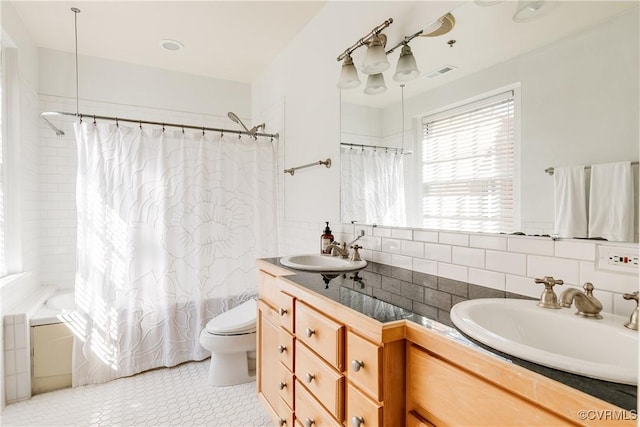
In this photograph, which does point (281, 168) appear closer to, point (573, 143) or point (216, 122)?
point (216, 122)

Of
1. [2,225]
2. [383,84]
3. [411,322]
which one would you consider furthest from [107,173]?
[411,322]

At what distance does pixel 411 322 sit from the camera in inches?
36.6

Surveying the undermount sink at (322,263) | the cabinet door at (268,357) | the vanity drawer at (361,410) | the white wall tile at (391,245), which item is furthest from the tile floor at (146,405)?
the white wall tile at (391,245)

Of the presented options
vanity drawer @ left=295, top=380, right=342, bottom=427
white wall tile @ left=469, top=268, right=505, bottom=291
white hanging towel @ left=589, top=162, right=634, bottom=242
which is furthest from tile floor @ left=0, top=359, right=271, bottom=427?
white hanging towel @ left=589, top=162, right=634, bottom=242

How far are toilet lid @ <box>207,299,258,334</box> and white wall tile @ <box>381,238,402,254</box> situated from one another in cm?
105

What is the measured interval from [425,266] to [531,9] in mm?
1047

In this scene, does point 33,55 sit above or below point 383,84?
above

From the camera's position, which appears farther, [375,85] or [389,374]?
[375,85]

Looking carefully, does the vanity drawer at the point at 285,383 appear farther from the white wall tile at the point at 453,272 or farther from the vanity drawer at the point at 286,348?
the white wall tile at the point at 453,272

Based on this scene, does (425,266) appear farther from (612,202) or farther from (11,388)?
(11,388)

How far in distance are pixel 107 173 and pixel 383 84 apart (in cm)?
194

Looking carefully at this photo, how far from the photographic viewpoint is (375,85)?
1817 mm

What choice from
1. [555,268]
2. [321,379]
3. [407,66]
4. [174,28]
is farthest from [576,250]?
[174,28]

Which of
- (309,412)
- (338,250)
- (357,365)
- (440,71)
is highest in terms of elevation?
(440,71)
